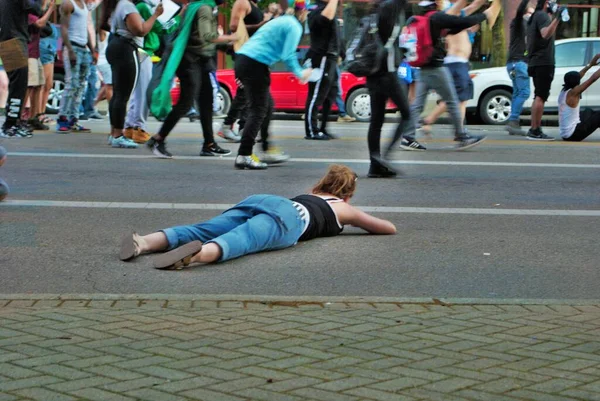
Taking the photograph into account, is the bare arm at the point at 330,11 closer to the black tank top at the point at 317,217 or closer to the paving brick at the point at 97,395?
the black tank top at the point at 317,217

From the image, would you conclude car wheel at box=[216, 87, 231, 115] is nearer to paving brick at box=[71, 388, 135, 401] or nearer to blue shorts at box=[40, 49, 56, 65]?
blue shorts at box=[40, 49, 56, 65]

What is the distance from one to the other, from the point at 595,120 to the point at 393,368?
11219mm

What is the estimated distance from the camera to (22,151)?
1270cm

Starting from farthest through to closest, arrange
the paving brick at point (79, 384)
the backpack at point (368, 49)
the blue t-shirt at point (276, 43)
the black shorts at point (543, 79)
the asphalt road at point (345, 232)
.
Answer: the black shorts at point (543, 79), the blue t-shirt at point (276, 43), the backpack at point (368, 49), the asphalt road at point (345, 232), the paving brick at point (79, 384)

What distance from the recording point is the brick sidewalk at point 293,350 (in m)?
4.23

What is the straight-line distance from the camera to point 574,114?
1541 centimetres

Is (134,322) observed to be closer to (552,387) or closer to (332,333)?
(332,333)

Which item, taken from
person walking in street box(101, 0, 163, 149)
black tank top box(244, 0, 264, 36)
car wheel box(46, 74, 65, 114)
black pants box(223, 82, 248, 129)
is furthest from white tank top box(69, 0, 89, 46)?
car wheel box(46, 74, 65, 114)

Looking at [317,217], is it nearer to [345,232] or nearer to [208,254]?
[345,232]

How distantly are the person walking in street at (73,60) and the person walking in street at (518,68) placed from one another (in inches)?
249

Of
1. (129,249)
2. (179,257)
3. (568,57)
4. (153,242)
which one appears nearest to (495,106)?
(568,57)

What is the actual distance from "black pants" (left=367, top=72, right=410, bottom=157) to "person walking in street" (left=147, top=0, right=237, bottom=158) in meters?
2.22

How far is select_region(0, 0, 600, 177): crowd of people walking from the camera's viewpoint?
10.8 meters

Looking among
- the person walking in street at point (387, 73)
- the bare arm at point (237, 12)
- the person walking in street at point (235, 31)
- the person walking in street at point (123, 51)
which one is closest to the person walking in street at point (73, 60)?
the person walking in street at point (235, 31)
